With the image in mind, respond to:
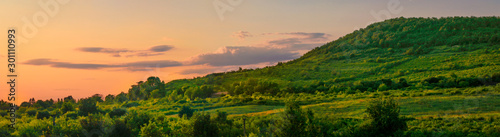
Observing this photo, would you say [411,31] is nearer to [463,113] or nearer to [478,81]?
[478,81]

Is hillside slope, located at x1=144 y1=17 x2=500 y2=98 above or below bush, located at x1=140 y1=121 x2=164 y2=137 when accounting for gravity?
above

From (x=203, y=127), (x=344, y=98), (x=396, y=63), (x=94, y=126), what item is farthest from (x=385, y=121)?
(x=396, y=63)

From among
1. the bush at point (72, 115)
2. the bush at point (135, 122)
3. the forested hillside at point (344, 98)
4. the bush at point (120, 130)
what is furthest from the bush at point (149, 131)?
the bush at point (72, 115)

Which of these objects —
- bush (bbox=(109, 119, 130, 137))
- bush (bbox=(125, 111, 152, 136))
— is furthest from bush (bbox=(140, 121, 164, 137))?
bush (bbox=(125, 111, 152, 136))

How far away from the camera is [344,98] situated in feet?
301

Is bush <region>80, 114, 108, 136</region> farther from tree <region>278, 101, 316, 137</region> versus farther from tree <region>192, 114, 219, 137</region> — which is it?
tree <region>278, 101, 316, 137</region>

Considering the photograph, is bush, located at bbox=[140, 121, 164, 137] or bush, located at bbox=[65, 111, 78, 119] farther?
bush, located at bbox=[65, 111, 78, 119]

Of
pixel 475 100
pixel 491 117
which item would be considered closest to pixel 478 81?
pixel 475 100

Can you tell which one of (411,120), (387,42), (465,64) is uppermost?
(387,42)

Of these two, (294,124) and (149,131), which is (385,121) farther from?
(149,131)

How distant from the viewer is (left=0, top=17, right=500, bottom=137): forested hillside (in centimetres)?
5031

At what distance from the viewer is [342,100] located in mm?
89375

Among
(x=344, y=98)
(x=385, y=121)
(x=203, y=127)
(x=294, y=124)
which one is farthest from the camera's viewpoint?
(x=344, y=98)

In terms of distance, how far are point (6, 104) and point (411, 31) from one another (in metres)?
161
